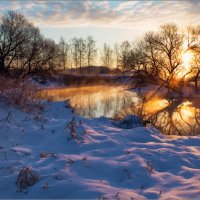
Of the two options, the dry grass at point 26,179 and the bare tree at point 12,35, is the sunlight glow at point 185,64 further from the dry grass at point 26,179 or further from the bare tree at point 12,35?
the dry grass at point 26,179

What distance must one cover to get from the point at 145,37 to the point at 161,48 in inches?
84.3

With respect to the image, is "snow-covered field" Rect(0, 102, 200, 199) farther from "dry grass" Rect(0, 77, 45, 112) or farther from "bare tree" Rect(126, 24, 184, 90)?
"bare tree" Rect(126, 24, 184, 90)

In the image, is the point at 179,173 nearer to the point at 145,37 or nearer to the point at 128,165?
the point at 128,165

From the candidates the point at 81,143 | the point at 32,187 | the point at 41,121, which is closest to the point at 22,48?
the point at 41,121

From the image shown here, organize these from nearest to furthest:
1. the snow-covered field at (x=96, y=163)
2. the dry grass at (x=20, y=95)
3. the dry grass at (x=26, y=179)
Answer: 1. the snow-covered field at (x=96, y=163)
2. the dry grass at (x=26, y=179)
3. the dry grass at (x=20, y=95)

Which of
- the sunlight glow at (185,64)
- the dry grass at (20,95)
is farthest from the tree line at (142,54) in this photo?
the dry grass at (20,95)

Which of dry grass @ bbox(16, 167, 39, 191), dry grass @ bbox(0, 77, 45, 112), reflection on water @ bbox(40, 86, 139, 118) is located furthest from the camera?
reflection on water @ bbox(40, 86, 139, 118)

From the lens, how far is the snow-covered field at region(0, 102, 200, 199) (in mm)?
5297

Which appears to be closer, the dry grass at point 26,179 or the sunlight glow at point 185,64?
the dry grass at point 26,179

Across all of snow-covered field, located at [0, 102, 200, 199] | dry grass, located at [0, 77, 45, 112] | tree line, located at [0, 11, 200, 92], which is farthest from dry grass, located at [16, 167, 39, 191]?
tree line, located at [0, 11, 200, 92]

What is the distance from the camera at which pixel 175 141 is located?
9.60m

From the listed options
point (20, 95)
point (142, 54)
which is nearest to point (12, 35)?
point (142, 54)

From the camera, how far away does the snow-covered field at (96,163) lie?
5297 millimetres

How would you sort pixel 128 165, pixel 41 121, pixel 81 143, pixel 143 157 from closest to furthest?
1. pixel 128 165
2. pixel 143 157
3. pixel 81 143
4. pixel 41 121
